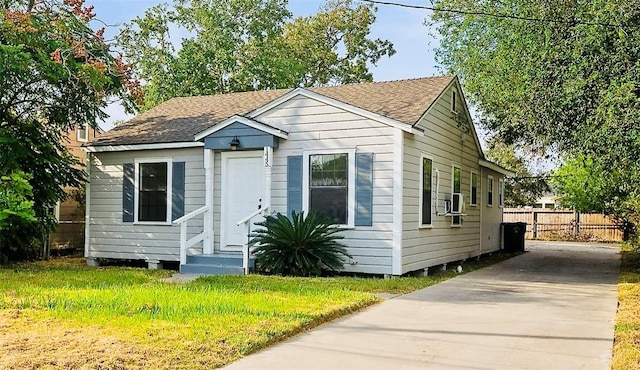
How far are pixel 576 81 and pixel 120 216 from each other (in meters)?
9.58

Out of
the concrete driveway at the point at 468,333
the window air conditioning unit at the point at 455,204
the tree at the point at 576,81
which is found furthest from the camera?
the window air conditioning unit at the point at 455,204

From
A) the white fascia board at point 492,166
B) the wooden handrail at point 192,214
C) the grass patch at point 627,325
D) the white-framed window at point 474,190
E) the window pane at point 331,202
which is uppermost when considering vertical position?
the white fascia board at point 492,166

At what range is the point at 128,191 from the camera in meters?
13.5

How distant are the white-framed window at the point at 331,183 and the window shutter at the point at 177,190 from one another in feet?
9.57

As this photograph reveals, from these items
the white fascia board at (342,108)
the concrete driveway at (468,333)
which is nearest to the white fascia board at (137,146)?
the white fascia board at (342,108)

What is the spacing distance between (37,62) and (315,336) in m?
8.89

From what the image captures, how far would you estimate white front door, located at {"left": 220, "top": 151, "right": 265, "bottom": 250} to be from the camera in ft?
39.9

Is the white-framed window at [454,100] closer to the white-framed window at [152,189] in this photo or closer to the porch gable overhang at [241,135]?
the porch gable overhang at [241,135]

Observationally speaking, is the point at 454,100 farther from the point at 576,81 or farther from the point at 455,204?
the point at 576,81

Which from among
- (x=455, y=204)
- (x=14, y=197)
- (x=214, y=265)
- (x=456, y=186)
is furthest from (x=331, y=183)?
(x=14, y=197)

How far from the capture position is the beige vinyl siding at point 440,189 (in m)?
11.3

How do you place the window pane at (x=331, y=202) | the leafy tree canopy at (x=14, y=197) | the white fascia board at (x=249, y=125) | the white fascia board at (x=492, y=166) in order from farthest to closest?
the white fascia board at (x=492, y=166)
the white fascia board at (x=249, y=125)
the window pane at (x=331, y=202)
the leafy tree canopy at (x=14, y=197)

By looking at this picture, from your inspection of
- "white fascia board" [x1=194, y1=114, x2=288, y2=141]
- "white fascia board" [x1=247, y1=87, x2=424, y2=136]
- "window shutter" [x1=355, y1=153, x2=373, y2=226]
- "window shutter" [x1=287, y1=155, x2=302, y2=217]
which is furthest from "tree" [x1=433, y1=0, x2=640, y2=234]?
"white fascia board" [x1=194, y1=114, x2=288, y2=141]

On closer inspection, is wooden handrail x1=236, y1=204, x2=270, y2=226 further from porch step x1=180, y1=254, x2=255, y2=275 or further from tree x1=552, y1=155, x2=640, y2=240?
tree x1=552, y1=155, x2=640, y2=240
